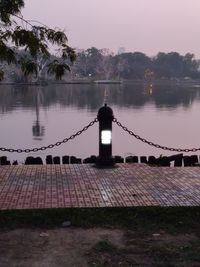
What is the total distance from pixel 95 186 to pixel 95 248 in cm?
277

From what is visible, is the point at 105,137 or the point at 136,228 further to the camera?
the point at 105,137

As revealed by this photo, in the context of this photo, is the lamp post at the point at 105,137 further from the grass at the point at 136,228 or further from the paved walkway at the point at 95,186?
the grass at the point at 136,228

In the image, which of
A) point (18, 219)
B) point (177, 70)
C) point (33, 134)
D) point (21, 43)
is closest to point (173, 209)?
point (18, 219)

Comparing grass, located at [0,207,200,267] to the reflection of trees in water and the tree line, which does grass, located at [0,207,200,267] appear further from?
the tree line

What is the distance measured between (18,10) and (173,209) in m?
4.86

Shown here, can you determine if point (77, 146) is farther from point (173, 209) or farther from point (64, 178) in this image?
point (173, 209)

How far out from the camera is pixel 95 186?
8.36 m

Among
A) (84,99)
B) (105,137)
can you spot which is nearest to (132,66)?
(84,99)

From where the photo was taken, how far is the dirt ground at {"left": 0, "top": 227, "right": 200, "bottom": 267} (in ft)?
17.1

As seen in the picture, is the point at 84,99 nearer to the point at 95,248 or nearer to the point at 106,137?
the point at 106,137

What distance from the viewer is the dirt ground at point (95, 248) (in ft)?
17.1

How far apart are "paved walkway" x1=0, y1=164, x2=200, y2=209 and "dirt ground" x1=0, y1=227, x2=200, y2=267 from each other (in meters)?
1.10

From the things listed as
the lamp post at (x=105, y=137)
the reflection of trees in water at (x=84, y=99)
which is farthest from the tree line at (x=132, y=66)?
the lamp post at (x=105, y=137)

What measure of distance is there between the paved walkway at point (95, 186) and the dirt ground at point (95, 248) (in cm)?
110
